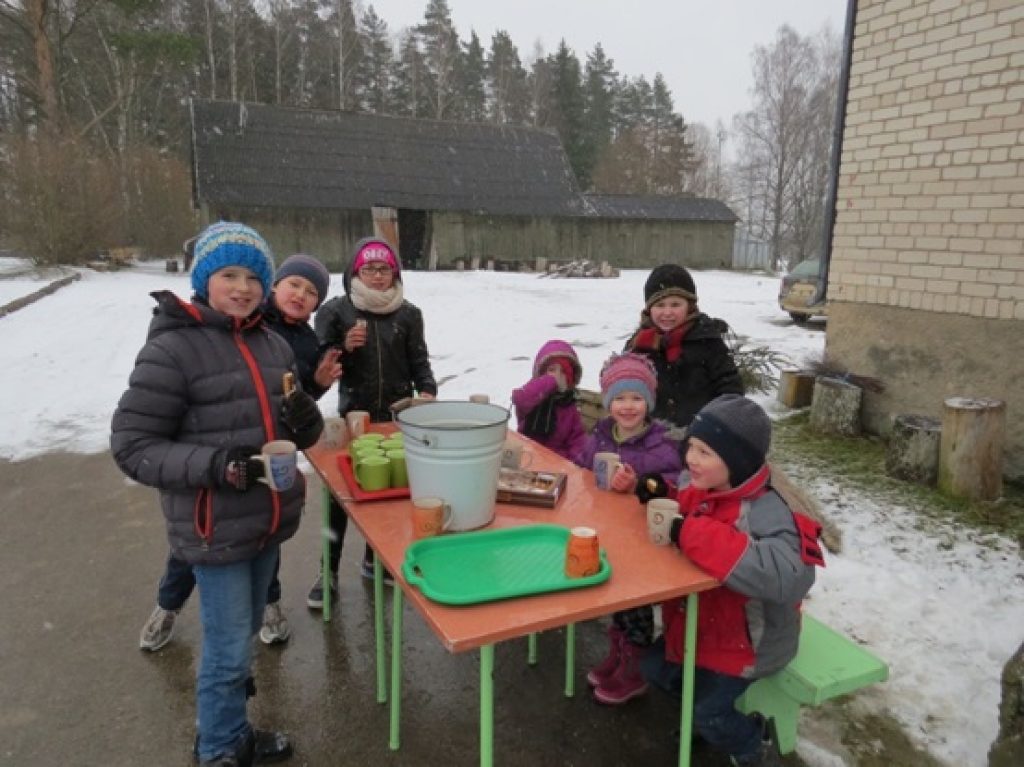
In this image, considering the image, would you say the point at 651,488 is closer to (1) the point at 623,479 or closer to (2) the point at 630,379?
(1) the point at 623,479

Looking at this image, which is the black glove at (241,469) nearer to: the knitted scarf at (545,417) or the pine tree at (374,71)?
the knitted scarf at (545,417)

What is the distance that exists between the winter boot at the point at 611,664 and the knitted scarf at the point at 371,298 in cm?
192

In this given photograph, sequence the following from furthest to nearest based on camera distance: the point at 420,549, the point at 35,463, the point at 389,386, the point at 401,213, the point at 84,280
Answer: the point at 401,213 < the point at 84,280 < the point at 35,463 < the point at 389,386 < the point at 420,549

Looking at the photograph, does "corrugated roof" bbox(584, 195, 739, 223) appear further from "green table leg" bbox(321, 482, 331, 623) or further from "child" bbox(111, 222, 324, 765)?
"child" bbox(111, 222, 324, 765)

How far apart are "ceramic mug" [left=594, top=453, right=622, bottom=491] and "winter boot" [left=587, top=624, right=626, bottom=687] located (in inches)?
24.5

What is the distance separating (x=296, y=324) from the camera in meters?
3.31

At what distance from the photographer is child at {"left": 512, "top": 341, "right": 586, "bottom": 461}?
3.45 m

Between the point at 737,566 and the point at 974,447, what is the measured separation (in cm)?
352

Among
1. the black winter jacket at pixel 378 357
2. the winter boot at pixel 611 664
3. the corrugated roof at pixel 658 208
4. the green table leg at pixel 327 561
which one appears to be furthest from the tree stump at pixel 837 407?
the corrugated roof at pixel 658 208

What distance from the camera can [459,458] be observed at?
79.2 inches

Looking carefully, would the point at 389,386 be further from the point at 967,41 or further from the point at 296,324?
the point at 967,41

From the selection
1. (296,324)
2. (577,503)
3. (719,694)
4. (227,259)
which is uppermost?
(227,259)

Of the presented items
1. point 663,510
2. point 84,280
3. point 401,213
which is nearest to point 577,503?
point 663,510

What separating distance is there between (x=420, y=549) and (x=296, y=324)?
173cm
